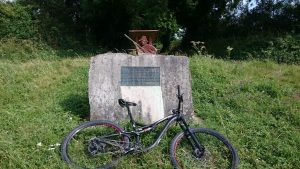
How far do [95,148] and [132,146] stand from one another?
448 mm

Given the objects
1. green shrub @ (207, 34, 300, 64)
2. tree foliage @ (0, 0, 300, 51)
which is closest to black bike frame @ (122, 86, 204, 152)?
green shrub @ (207, 34, 300, 64)

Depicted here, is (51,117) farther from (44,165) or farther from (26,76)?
(26,76)

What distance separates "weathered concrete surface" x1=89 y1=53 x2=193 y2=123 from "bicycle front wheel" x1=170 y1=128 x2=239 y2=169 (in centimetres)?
89

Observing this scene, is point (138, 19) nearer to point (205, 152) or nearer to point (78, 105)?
point (78, 105)

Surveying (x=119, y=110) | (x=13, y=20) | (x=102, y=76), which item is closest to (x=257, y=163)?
(x=119, y=110)

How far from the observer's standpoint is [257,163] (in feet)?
15.7

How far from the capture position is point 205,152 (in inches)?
187

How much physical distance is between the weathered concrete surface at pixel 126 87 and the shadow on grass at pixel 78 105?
0.36 metres

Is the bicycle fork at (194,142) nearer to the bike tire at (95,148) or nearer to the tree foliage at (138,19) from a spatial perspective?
the bike tire at (95,148)

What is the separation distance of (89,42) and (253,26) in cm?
620

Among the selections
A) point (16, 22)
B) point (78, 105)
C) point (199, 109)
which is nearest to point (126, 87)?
point (78, 105)

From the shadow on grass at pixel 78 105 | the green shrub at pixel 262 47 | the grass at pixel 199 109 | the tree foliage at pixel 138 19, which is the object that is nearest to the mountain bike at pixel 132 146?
the grass at pixel 199 109

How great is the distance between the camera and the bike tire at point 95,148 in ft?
14.8

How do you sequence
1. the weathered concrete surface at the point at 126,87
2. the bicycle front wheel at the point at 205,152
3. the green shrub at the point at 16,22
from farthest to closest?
the green shrub at the point at 16,22, the weathered concrete surface at the point at 126,87, the bicycle front wheel at the point at 205,152
